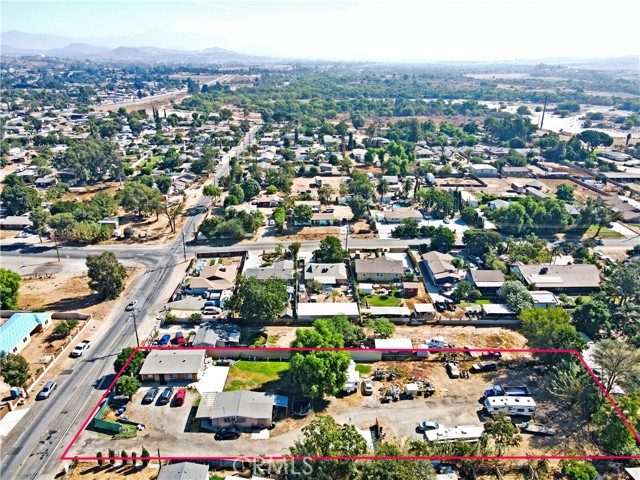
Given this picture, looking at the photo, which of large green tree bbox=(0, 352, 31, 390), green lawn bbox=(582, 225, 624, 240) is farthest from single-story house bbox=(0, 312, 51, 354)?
green lawn bbox=(582, 225, 624, 240)

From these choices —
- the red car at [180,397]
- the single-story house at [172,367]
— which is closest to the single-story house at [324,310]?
the single-story house at [172,367]

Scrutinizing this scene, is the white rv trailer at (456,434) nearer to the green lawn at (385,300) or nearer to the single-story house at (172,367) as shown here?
the green lawn at (385,300)

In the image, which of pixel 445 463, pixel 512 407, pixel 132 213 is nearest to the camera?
pixel 445 463

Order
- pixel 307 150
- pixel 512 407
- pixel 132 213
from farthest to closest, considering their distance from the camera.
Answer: pixel 307 150
pixel 132 213
pixel 512 407

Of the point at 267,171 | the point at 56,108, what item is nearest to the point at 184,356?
the point at 267,171

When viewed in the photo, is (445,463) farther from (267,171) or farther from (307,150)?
(307,150)

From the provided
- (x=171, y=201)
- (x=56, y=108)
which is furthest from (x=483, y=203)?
(x=56, y=108)

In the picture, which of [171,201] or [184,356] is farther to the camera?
[171,201]
